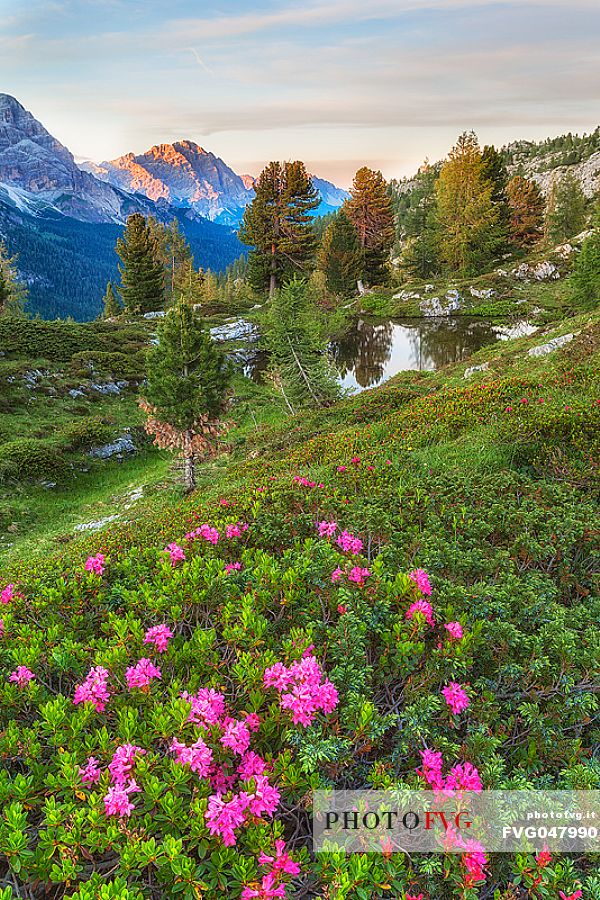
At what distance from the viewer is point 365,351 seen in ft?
146

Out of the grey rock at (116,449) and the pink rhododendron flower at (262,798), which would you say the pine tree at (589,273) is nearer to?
the grey rock at (116,449)

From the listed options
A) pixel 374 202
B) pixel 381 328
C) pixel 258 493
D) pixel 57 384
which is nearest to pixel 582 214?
pixel 374 202

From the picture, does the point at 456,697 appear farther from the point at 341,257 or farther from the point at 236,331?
the point at 341,257

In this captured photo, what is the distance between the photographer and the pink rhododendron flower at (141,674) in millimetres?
3281

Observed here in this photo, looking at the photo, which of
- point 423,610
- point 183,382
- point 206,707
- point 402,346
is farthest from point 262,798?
point 402,346

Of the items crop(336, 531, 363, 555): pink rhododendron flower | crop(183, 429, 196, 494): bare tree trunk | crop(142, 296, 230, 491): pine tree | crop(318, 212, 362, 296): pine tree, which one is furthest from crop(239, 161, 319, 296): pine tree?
crop(336, 531, 363, 555): pink rhododendron flower

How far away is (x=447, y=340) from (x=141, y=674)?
4492 cm

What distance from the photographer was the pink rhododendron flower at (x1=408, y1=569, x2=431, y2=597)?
396 cm

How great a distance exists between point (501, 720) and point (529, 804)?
Answer: 0.69 meters

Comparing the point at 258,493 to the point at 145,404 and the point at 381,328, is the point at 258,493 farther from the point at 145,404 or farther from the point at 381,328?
the point at 381,328

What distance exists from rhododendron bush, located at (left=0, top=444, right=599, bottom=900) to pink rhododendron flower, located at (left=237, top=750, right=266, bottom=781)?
20 millimetres

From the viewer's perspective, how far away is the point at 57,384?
31078 millimetres

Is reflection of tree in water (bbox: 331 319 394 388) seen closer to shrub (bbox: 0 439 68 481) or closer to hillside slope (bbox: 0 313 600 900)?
shrub (bbox: 0 439 68 481)

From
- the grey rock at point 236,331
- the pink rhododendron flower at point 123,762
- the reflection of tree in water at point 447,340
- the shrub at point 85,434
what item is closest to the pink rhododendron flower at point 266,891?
the pink rhododendron flower at point 123,762
